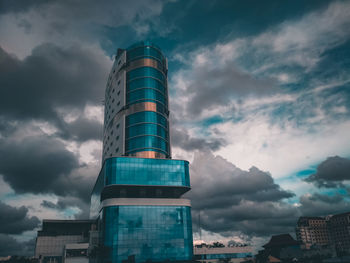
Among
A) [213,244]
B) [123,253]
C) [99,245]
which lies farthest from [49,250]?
[213,244]

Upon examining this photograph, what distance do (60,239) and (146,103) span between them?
72.2 meters

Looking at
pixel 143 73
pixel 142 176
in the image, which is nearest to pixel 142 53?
pixel 143 73

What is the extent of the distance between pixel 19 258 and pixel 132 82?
307 ft

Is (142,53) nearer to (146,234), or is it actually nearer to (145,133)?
(145,133)

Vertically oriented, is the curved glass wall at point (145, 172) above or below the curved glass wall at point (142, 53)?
below

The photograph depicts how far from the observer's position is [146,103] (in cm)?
12656

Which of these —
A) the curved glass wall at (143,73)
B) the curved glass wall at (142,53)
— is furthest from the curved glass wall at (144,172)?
the curved glass wall at (142,53)

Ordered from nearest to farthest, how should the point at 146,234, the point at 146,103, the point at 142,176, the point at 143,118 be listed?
the point at 146,234 → the point at 142,176 → the point at 143,118 → the point at 146,103

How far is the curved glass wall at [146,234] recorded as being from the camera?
95.4m

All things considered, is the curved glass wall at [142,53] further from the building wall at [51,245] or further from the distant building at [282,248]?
the distant building at [282,248]

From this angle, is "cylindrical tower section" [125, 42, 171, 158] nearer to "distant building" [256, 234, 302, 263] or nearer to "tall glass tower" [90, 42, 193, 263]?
"tall glass tower" [90, 42, 193, 263]

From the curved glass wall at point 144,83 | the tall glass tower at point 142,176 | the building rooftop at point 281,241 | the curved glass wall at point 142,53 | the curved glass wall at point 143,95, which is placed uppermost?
the curved glass wall at point 142,53

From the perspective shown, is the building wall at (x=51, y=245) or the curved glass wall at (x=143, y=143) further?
the building wall at (x=51, y=245)

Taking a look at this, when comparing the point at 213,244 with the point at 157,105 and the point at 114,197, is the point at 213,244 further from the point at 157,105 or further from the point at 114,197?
the point at 157,105
